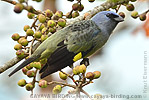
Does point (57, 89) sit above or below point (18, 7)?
below

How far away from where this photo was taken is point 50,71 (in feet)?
11.4

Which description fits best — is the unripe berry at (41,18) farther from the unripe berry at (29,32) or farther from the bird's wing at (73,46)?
the bird's wing at (73,46)

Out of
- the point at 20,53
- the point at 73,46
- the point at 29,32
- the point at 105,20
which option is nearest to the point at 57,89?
the point at 20,53

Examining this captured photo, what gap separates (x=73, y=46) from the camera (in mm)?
3740

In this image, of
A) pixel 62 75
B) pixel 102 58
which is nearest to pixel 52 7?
pixel 102 58

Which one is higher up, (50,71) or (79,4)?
(79,4)

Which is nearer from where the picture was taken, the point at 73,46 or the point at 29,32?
the point at 29,32

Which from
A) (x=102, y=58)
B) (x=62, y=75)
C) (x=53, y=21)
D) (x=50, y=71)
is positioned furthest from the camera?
(x=102, y=58)

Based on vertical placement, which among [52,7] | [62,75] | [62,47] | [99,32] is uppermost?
[52,7]

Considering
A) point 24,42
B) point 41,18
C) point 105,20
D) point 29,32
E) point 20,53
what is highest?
point 105,20

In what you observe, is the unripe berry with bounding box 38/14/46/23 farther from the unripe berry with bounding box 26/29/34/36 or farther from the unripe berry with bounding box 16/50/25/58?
the unripe berry with bounding box 16/50/25/58

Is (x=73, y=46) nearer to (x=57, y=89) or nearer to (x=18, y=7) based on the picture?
(x=57, y=89)

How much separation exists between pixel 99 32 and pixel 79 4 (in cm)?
73

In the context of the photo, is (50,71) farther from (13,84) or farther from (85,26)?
(13,84)
